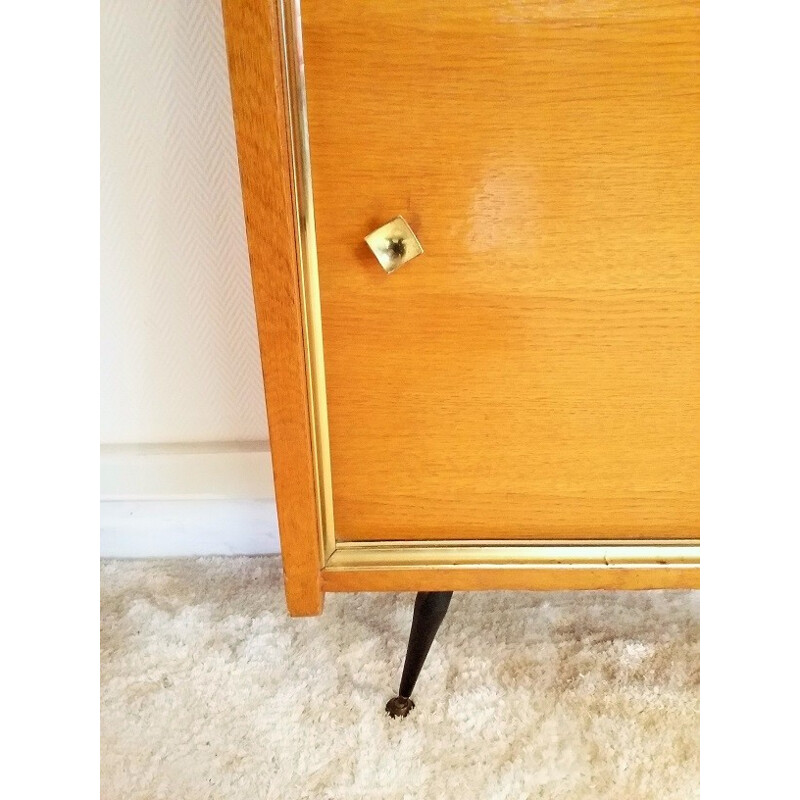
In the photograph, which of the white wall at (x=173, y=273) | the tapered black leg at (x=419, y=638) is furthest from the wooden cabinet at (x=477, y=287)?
the white wall at (x=173, y=273)

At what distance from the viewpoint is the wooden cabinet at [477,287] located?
0.36 meters

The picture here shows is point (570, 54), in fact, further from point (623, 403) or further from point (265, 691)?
point (265, 691)

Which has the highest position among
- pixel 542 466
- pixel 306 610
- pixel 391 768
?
pixel 542 466

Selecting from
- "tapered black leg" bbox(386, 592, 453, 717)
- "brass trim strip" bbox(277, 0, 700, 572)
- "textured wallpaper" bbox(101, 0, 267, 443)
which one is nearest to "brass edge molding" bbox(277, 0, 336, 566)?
"brass trim strip" bbox(277, 0, 700, 572)

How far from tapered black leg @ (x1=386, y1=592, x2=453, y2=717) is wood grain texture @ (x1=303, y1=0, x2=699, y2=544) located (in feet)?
0.39

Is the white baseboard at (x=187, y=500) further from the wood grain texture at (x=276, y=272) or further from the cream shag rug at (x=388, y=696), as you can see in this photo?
the wood grain texture at (x=276, y=272)

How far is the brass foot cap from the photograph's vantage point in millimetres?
604

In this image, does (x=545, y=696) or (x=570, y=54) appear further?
(x=545, y=696)

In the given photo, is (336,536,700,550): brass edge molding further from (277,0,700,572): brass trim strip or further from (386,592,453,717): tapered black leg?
(386,592,453,717): tapered black leg

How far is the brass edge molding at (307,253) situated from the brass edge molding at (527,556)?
0.14 feet

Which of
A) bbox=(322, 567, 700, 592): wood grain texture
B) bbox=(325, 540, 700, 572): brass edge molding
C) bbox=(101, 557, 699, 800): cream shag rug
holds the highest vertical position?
bbox=(325, 540, 700, 572): brass edge molding

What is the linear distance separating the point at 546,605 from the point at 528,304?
0.44m
